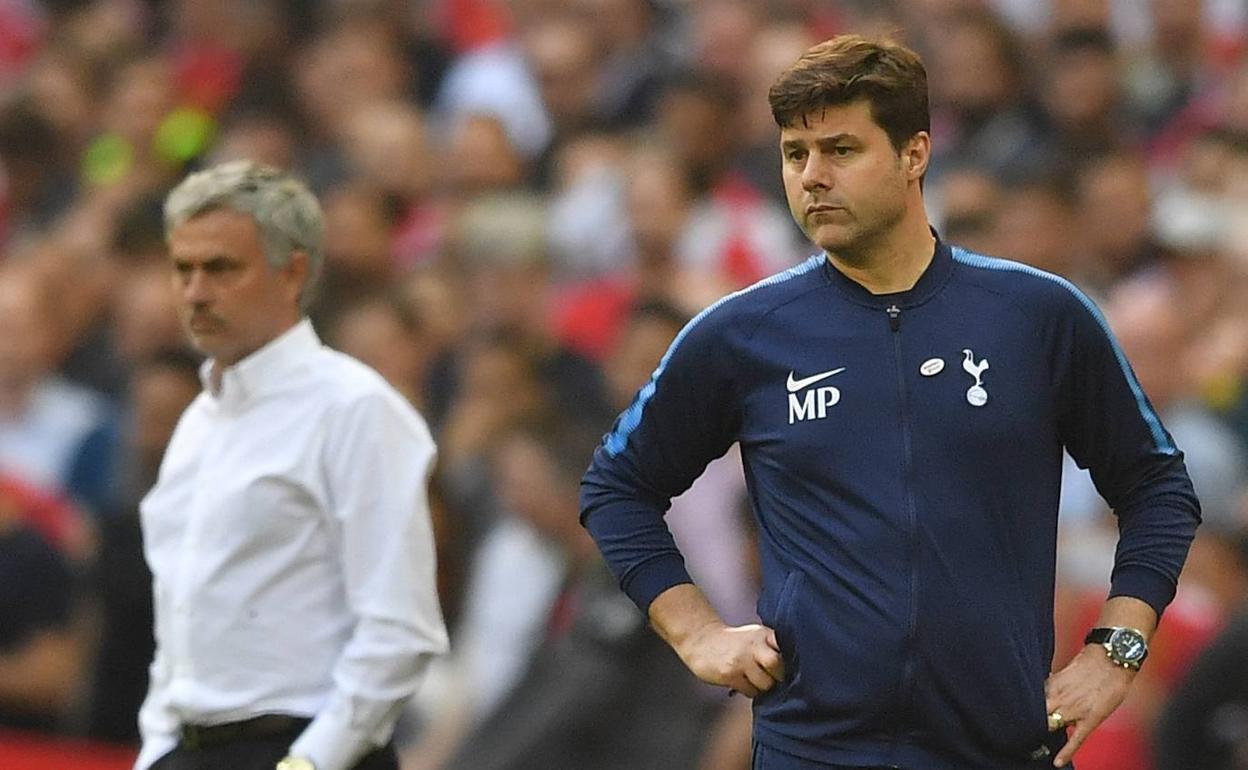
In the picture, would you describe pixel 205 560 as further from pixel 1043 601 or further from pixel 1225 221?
pixel 1225 221

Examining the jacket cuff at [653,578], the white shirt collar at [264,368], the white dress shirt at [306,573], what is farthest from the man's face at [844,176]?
the white shirt collar at [264,368]

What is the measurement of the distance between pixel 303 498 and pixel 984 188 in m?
4.45

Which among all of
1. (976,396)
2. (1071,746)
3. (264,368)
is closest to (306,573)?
(264,368)

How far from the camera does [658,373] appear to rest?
4.70 metres

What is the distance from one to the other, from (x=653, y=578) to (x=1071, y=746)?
83 centimetres

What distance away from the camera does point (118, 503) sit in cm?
895

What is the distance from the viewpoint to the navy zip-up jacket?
435cm

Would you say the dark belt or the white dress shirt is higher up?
the white dress shirt

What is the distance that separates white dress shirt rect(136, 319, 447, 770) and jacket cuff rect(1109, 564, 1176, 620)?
5.40 ft

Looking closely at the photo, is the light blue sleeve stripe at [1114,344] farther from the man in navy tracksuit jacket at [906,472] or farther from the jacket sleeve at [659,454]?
the jacket sleeve at [659,454]

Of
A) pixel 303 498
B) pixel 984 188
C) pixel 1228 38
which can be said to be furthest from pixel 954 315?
pixel 1228 38

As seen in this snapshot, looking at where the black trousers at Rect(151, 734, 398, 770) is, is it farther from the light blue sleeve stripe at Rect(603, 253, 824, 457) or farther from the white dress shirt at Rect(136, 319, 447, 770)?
the light blue sleeve stripe at Rect(603, 253, 824, 457)

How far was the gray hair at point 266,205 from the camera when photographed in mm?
5648

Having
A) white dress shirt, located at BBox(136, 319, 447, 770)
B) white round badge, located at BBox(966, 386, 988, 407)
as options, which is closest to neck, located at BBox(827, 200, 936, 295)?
white round badge, located at BBox(966, 386, 988, 407)
